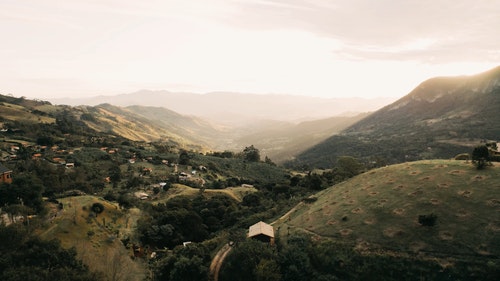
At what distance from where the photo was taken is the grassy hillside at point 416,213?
1631 inches

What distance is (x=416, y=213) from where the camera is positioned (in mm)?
48062

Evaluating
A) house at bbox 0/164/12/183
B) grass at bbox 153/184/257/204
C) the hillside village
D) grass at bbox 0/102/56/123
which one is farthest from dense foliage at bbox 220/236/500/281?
grass at bbox 0/102/56/123

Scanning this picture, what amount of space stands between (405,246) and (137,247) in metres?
40.6

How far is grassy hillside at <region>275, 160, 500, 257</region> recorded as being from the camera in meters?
41.4

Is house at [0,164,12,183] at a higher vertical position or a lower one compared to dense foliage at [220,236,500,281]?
higher

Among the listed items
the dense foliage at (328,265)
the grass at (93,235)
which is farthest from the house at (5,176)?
the dense foliage at (328,265)

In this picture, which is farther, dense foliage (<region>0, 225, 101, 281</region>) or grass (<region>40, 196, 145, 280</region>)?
grass (<region>40, 196, 145, 280</region>)

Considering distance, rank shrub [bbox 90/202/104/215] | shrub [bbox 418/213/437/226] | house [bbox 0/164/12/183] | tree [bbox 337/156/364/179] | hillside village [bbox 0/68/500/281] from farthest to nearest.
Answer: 1. tree [bbox 337/156/364/179]
2. house [bbox 0/164/12/183]
3. shrub [bbox 90/202/104/215]
4. shrub [bbox 418/213/437/226]
5. hillside village [bbox 0/68/500/281]

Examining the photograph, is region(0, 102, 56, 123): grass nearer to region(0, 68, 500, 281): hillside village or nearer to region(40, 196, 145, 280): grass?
region(0, 68, 500, 281): hillside village

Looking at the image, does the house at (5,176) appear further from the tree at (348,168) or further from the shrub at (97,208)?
the tree at (348,168)

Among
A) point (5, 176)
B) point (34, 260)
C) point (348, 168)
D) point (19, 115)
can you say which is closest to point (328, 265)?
point (34, 260)

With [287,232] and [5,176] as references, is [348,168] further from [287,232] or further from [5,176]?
[5,176]

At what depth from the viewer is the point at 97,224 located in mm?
56375

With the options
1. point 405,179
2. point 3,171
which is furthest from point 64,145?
point 405,179
